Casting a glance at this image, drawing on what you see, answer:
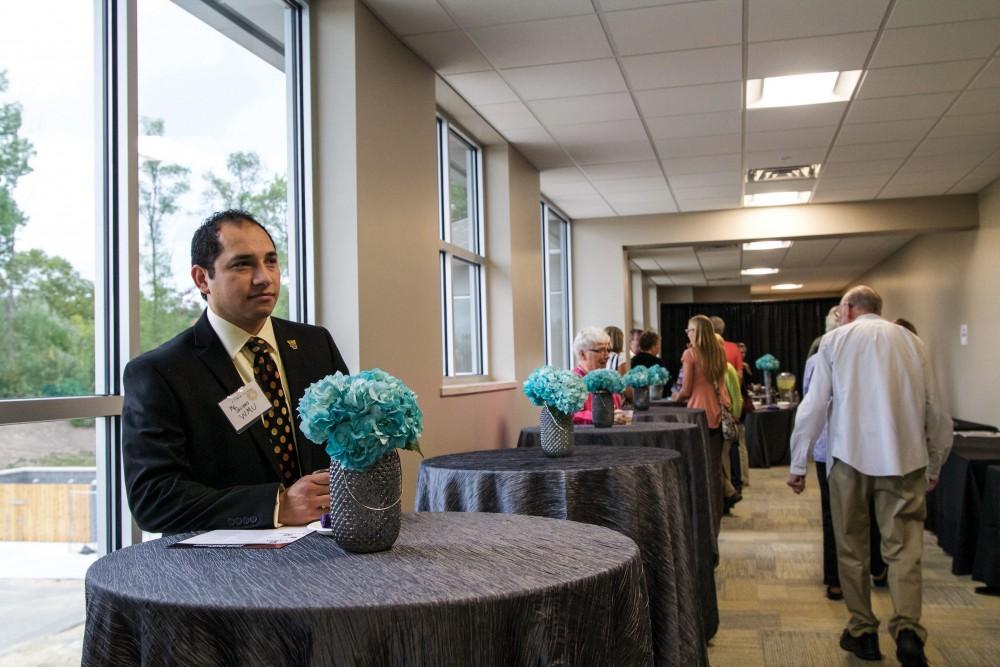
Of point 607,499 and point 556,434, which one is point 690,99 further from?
point 607,499

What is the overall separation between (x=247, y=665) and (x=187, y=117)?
220 centimetres

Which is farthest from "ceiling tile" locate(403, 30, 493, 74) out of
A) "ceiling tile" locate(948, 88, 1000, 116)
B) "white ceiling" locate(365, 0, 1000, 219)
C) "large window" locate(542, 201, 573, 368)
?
"large window" locate(542, 201, 573, 368)

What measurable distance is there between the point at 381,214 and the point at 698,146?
3240 millimetres

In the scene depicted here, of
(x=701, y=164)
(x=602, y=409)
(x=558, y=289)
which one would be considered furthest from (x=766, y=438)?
(x=602, y=409)

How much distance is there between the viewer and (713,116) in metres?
5.68

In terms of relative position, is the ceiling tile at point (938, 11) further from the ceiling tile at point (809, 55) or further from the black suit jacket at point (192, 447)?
the black suit jacket at point (192, 447)

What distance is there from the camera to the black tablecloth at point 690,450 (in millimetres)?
3791

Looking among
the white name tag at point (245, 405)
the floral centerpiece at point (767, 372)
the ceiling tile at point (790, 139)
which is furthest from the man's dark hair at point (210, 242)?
the floral centerpiece at point (767, 372)

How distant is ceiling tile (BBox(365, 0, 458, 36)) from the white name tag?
2.37 m

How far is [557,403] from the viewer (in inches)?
115

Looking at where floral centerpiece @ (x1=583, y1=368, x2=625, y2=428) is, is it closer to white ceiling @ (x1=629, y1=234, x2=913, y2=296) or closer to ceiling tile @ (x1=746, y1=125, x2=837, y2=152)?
ceiling tile @ (x1=746, y1=125, x2=837, y2=152)

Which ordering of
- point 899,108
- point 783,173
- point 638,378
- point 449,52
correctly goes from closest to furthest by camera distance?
point 449,52, point 638,378, point 899,108, point 783,173

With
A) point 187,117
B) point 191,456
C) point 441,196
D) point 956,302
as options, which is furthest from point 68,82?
point 956,302

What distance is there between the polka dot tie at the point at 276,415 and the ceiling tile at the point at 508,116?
3.60m
